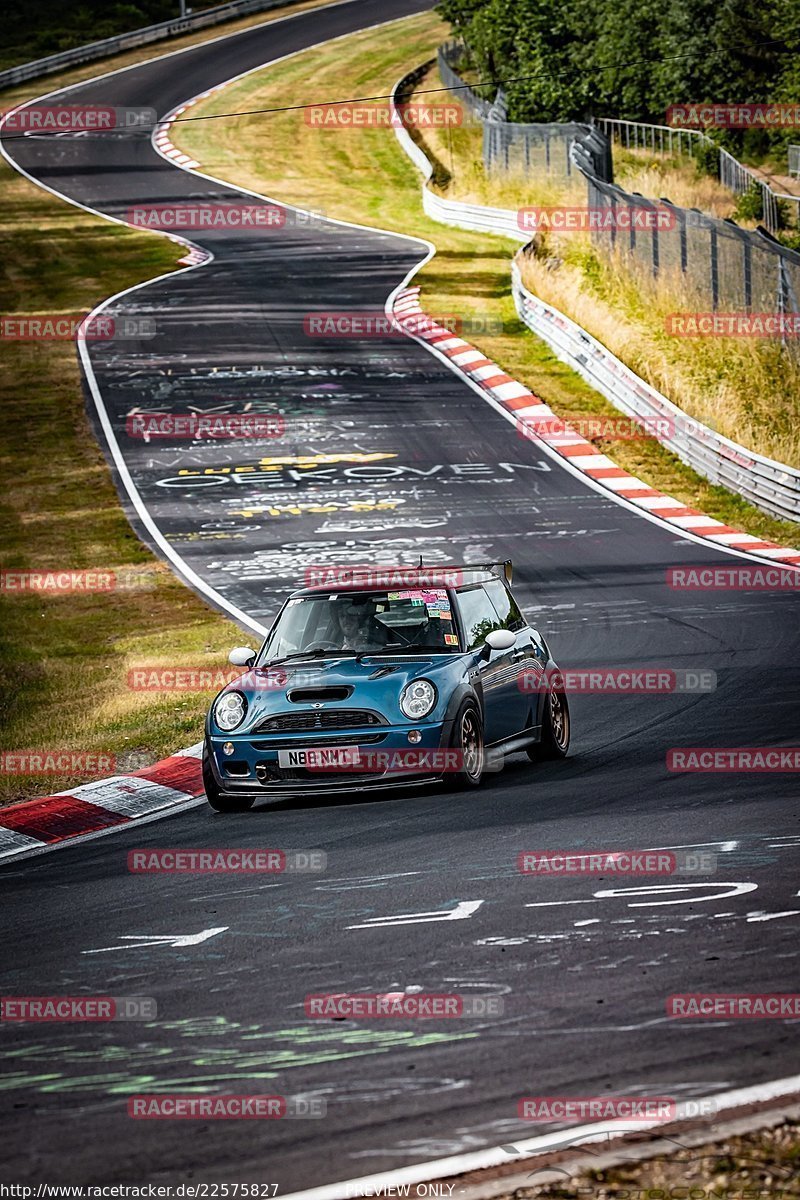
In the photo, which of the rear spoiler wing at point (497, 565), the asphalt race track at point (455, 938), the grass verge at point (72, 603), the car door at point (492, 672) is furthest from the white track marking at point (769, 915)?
the grass verge at point (72, 603)

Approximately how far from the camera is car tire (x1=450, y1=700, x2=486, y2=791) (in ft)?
36.4

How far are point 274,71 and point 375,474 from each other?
49187 millimetres

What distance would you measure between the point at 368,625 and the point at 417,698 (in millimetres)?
1215

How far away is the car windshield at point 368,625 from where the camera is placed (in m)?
12.0

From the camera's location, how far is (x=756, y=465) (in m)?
23.1

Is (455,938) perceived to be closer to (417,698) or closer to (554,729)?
(417,698)

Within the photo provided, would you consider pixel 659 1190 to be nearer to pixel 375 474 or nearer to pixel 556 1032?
pixel 556 1032

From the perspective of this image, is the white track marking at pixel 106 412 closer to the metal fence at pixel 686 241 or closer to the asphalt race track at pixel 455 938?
the asphalt race track at pixel 455 938

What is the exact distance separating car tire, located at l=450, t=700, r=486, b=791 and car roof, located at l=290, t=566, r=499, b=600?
4.27 feet

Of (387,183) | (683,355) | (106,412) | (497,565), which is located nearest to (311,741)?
(497,565)

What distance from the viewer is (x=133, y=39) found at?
7756cm

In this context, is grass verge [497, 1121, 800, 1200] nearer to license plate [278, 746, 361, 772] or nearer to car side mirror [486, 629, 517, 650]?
license plate [278, 746, 361, 772]

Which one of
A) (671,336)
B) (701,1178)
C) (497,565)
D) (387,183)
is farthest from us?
(387,183)

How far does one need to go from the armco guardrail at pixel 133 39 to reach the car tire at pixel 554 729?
213 ft
